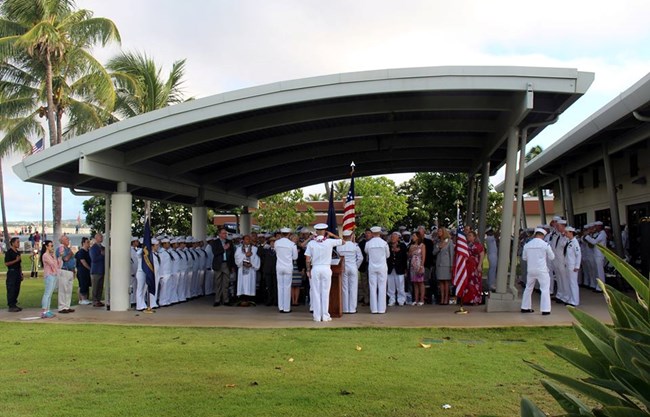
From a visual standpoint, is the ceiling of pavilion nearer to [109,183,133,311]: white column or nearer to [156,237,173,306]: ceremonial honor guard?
[109,183,133,311]: white column

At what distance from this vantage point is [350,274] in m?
13.0

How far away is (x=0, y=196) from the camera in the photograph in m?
38.8


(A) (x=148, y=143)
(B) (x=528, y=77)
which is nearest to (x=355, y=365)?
(B) (x=528, y=77)

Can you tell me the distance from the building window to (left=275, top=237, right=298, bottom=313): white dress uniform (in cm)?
1100

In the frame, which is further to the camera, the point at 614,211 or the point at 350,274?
the point at 614,211

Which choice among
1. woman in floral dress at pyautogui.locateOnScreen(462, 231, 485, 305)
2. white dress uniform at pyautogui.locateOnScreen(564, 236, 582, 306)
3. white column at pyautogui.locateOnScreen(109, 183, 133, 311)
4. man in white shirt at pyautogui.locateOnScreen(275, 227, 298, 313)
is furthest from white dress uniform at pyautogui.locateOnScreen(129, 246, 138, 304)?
white dress uniform at pyautogui.locateOnScreen(564, 236, 582, 306)

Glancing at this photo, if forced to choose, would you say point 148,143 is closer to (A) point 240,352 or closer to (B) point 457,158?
(A) point 240,352

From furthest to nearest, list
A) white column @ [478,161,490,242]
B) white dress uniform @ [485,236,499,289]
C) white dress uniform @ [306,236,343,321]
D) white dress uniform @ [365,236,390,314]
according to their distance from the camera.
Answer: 1. white column @ [478,161,490,242]
2. white dress uniform @ [485,236,499,289]
3. white dress uniform @ [365,236,390,314]
4. white dress uniform @ [306,236,343,321]

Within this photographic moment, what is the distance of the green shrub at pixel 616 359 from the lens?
205cm

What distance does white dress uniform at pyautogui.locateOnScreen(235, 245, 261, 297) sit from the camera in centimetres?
1463

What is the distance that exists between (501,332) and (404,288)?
477cm

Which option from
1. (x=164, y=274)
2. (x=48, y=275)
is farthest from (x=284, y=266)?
(x=48, y=275)

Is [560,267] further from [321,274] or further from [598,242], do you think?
[321,274]

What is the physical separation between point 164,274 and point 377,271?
5.42 meters
